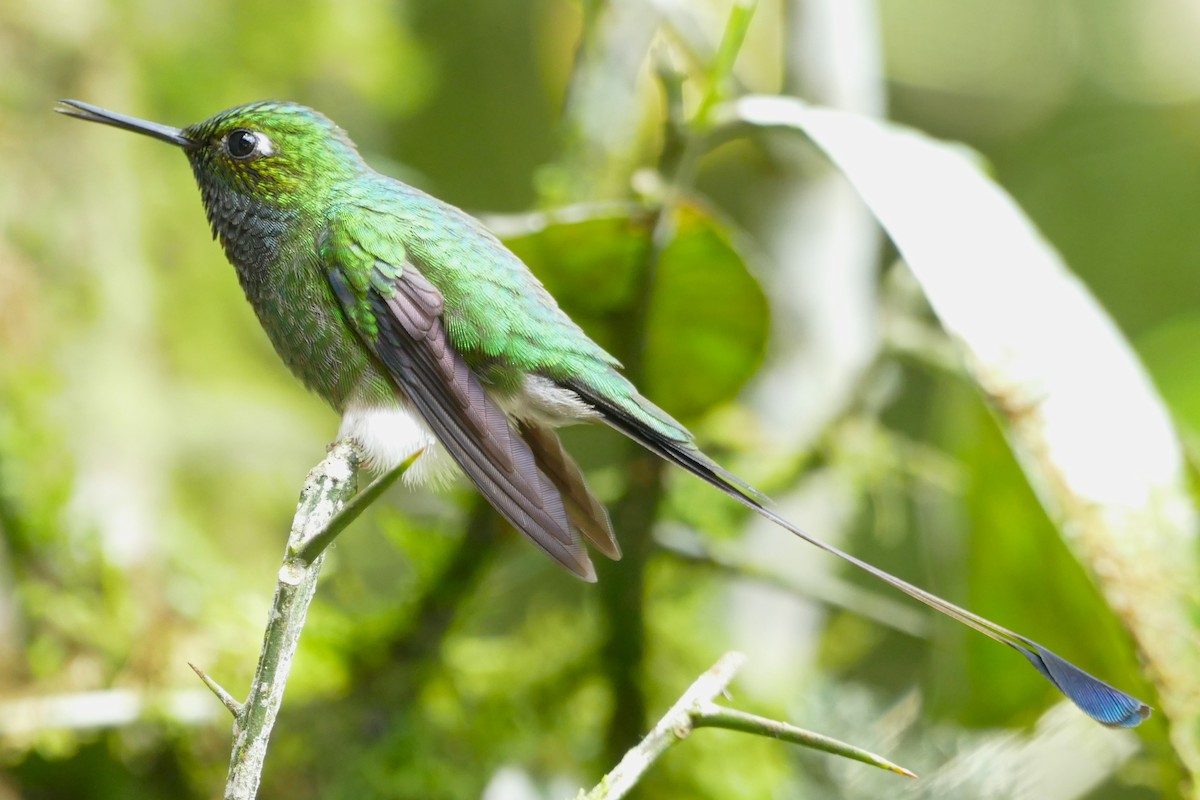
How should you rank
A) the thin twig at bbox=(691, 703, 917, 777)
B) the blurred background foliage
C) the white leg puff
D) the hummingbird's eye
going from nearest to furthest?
the thin twig at bbox=(691, 703, 917, 777)
the white leg puff
the hummingbird's eye
the blurred background foliage

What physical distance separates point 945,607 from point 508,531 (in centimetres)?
99

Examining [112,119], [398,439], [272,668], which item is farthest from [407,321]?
[272,668]

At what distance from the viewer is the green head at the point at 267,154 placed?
4.79 feet

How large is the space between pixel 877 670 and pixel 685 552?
201cm

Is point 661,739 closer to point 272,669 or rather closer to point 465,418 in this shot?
point 272,669

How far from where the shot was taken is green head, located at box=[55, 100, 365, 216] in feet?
4.79

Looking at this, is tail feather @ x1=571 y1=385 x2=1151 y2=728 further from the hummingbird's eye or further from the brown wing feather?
the hummingbird's eye

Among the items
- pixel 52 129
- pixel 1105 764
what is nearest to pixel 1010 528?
pixel 1105 764

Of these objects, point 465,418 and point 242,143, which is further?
point 242,143

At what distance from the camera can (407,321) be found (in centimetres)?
136

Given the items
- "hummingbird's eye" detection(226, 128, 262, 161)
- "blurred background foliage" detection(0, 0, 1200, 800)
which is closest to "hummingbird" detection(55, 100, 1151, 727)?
"hummingbird's eye" detection(226, 128, 262, 161)

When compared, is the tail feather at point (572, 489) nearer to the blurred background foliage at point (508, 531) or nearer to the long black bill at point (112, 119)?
the blurred background foliage at point (508, 531)

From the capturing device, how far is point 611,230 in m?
1.52

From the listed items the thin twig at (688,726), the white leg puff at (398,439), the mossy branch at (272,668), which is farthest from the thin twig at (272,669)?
the white leg puff at (398,439)
